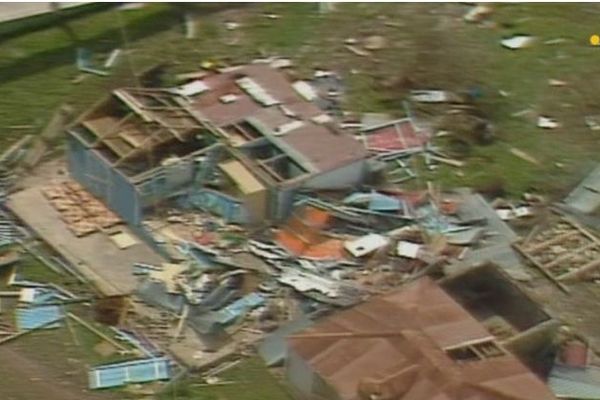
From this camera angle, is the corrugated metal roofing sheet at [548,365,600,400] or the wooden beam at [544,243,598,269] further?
the wooden beam at [544,243,598,269]

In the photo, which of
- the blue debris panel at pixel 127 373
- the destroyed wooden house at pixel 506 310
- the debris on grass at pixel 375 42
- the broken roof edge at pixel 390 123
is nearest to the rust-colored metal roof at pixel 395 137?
the broken roof edge at pixel 390 123

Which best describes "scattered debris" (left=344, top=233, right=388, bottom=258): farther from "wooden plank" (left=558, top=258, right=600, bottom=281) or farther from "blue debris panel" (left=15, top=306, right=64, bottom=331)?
"blue debris panel" (left=15, top=306, right=64, bottom=331)

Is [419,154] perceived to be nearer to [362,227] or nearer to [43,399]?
[362,227]

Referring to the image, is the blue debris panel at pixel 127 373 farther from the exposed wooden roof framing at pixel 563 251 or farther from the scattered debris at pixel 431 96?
the scattered debris at pixel 431 96

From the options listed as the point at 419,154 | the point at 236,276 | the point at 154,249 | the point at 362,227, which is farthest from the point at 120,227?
the point at 419,154

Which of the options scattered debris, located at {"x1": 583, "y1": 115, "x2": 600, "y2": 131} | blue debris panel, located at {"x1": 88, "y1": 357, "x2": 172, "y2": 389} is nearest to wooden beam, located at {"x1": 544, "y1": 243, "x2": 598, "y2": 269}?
scattered debris, located at {"x1": 583, "y1": 115, "x2": 600, "y2": 131}
